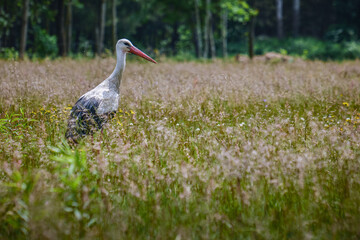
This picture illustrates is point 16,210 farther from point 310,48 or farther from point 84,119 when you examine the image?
point 310,48

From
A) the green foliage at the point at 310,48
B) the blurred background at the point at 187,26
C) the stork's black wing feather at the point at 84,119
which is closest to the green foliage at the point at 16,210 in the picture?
the stork's black wing feather at the point at 84,119

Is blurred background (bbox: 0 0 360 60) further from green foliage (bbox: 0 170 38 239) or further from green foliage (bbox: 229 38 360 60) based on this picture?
green foliage (bbox: 0 170 38 239)

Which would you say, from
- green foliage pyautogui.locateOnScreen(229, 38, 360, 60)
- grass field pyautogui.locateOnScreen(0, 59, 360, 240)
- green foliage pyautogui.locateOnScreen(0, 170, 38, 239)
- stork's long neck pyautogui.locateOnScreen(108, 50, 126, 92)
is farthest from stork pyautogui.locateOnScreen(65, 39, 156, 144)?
green foliage pyautogui.locateOnScreen(229, 38, 360, 60)

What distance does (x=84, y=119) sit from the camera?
351 cm

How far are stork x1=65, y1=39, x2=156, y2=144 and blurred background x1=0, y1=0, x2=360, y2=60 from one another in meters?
1.30

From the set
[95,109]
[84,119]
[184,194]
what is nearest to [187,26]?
[95,109]

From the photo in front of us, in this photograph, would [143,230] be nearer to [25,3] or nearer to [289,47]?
[25,3]

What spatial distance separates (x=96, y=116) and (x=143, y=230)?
82.1 inches

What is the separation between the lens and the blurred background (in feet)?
55.6

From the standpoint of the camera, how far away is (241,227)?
189cm

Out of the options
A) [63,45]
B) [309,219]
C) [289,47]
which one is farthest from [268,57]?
[309,219]

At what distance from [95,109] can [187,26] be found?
1103 inches

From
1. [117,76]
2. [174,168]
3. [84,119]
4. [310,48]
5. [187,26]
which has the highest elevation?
[187,26]

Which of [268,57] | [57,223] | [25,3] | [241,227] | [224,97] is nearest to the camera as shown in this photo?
[57,223]
